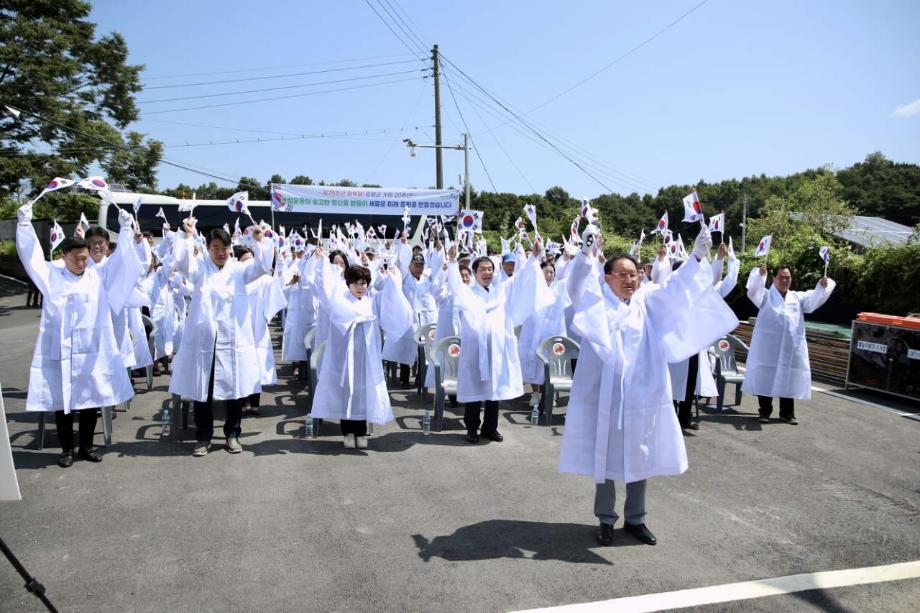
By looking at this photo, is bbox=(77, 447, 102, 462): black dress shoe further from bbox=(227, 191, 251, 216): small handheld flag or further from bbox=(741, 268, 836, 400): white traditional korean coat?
bbox=(741, 268, 836, 400): white traditional korean coat

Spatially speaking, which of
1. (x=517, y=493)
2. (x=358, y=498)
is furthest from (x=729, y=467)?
(x=358, y=498)

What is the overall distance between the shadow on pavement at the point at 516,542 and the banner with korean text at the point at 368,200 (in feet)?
63.9

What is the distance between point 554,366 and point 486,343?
133 cm

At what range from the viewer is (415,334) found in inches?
355

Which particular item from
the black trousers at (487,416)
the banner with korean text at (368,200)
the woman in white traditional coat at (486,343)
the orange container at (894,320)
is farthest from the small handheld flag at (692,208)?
the banner with korean text at (368,200)

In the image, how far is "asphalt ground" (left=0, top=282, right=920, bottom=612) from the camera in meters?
3.71

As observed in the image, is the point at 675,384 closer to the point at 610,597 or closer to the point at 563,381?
the point at 563,381

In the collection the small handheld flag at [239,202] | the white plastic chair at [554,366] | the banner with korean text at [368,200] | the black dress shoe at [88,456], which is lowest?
the black dress shoe at [88,456]

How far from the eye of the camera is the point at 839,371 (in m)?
10.4

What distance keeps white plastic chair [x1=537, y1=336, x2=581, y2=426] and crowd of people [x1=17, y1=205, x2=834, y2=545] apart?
0.62 m

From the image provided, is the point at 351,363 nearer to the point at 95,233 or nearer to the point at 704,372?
the point at 95,233

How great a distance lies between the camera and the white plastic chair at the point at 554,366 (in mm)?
7668

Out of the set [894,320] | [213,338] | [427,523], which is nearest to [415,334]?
[213,338]

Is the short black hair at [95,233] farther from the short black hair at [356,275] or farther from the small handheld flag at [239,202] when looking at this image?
the short black hair at [356,275]
